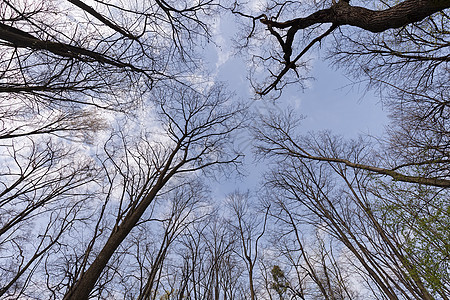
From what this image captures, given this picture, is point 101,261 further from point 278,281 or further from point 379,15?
point 278,281

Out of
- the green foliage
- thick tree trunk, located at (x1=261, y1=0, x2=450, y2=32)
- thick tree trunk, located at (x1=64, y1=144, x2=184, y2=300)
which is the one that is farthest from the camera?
the green foliage

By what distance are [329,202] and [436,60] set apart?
5927mm

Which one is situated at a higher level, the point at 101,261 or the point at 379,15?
the point at 379,15

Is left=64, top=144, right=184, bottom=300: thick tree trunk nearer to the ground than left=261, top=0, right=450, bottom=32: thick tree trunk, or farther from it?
nearer to the ground

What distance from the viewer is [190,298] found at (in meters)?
8.66

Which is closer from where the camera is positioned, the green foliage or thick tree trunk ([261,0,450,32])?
thick tree trunk ([261,0,450,32])

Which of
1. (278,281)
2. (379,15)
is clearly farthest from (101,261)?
(278,281)

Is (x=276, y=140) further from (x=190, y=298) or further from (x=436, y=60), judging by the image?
(x=190, y=298)

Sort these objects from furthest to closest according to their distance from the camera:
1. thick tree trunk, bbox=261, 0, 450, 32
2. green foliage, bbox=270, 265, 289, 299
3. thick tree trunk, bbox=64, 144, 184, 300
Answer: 1. green foliage, bbox=270, 265, 289, 299
2. thick tree trunk, bbox=64, 144, 184, 300
3. thick tree trunk, bbox=261, 0, 450, 32

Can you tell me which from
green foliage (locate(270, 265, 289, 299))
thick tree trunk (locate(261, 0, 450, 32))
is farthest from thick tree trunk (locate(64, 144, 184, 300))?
green foliage (locate(270, 265, 289, 299))

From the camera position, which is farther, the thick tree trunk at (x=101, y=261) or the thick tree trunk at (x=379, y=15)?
the thick tree trunk at (x=101, y=261)

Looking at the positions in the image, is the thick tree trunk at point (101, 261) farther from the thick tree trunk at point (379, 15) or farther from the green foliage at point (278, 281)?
the green foliage at point (278, 281)

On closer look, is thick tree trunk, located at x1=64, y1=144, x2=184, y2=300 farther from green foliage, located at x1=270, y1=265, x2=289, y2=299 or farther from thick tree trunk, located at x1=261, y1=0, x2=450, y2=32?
green foliage, located at x1=270, y1=265, x2=289, y2=299

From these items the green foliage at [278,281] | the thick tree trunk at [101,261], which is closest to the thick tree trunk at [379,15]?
the thick tree trunk at [101,261]
